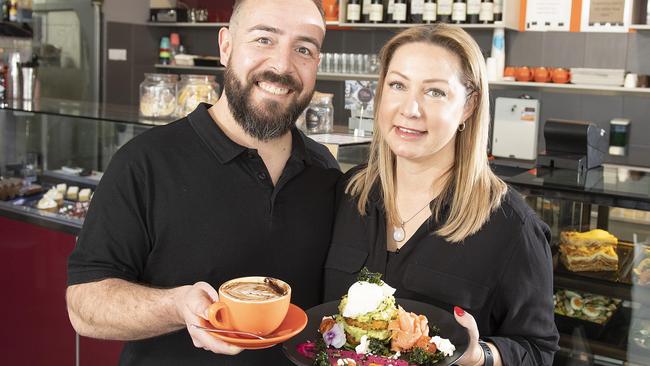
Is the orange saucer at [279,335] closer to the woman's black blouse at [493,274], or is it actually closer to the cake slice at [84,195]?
the woman's black blouse at [493,274]

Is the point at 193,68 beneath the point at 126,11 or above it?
beneath

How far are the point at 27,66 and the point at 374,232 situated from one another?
351 centimetres

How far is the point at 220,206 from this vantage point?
72.1 inches

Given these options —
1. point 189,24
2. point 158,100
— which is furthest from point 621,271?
point 189,24

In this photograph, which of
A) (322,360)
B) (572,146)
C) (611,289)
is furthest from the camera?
(572,146)

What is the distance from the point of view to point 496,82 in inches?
253

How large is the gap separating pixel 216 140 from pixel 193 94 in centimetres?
175

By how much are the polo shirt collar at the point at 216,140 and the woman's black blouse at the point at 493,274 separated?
0.32 meters

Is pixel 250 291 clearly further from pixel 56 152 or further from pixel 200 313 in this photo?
pixel 56 152

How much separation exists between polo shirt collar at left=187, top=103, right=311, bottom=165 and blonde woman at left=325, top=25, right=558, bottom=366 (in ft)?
0.70

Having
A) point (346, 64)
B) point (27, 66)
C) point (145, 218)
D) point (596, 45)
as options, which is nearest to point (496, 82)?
point (596, 45)

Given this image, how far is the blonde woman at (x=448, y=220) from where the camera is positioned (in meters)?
1.80

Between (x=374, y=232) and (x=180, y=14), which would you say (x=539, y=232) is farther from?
(x=180, y=14)

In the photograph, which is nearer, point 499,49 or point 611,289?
point 611,289
